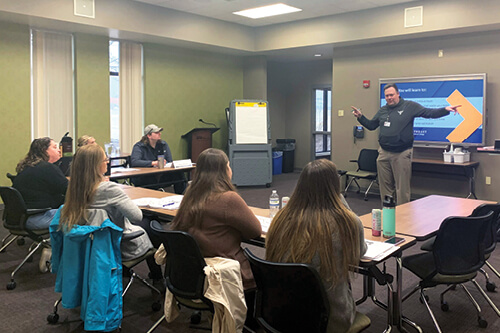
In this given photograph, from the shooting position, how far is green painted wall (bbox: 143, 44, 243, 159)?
8.08m

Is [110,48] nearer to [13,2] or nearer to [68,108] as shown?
[68,108]

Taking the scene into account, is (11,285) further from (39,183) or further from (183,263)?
(183,263)

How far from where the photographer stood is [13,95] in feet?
21.2

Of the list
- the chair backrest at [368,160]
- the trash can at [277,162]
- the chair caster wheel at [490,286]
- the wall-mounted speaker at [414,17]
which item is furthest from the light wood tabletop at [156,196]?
the trash can at [277,162]

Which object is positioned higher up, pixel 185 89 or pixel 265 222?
pixel 185 89

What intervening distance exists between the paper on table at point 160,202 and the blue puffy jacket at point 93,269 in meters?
0.71

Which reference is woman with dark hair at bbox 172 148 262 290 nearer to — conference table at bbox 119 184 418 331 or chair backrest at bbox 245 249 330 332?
conference table at bbox 119 184 418 331

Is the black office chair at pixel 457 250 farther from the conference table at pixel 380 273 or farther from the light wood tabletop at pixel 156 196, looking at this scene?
the light wood tabletop at pixel 156 196

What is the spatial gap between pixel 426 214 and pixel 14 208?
3188 millimetres

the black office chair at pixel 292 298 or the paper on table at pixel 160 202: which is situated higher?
the paper on table at pixel 160 202

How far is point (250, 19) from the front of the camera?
26.5ft

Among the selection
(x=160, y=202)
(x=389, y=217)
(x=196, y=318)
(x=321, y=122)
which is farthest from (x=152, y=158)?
(x=321, y=122)

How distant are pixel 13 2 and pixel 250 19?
3.82 metres

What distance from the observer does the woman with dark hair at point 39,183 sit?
381cm
